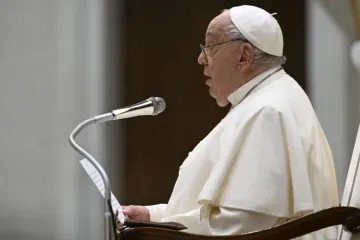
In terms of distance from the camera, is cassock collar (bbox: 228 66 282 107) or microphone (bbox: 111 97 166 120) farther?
cassock collar (bbox: 228 66 282 107)

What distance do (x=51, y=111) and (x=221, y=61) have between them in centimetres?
222

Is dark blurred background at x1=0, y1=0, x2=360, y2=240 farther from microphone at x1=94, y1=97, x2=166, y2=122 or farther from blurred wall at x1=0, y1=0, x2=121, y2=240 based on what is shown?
microphone at x1=94, y1=97, x2=166, y2=122

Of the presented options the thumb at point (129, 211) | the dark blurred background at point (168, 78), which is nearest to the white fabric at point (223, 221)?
the thumb at point (129, 211)

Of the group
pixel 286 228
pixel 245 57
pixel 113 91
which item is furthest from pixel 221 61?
pixel 113 91

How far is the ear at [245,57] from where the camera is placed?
12.1 feet

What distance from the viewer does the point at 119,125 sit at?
233 inches

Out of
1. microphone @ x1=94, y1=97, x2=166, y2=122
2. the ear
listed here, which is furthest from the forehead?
microphone @ x1=94, y1=97, x2=166, y2=122

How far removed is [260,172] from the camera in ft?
11.3

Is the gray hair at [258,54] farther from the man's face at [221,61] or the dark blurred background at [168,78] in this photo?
the dark blurred background at [168,78]

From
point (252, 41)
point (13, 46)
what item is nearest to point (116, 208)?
point (252, 41)

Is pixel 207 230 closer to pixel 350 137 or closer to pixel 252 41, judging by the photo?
pixel 252 41

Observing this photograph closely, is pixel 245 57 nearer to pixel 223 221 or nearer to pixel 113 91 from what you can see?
pixel 223 221

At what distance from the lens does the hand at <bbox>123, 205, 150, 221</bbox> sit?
376 cm

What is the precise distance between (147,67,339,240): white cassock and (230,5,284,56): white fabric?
0.15m
